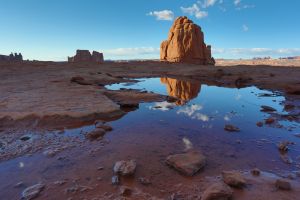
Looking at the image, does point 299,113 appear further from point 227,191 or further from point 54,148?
point 54,148

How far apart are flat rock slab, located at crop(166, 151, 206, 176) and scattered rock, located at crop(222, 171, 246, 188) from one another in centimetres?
65

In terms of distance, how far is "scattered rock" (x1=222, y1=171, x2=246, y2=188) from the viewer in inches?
180

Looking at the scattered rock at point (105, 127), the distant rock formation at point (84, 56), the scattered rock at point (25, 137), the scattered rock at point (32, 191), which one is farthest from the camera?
the distant rock formation at point (84, 56)

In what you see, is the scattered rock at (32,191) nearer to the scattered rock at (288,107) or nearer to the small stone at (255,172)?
the small stone at (255,172)

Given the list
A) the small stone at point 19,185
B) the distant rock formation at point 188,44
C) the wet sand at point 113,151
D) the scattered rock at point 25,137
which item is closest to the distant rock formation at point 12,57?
the distant rock formation at point 188,44

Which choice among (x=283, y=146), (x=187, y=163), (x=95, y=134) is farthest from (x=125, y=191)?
(x=283, y=146)

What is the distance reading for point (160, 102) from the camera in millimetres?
13969

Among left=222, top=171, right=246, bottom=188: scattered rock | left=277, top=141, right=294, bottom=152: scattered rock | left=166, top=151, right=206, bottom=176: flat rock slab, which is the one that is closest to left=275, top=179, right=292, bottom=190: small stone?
left=222, top=171, right=246, bottom=188: scattered rock

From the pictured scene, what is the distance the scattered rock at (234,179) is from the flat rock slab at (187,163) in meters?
0.65

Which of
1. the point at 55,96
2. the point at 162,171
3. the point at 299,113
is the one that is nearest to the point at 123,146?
the point at 162,171

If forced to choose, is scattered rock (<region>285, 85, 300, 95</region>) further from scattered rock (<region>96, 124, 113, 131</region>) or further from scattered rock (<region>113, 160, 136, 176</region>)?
scattered rock (<region>113, 160, 136, 176</region>)

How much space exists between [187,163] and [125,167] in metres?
1.53

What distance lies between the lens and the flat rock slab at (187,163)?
5.15m

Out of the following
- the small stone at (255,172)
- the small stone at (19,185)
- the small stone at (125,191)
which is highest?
the small stone at (19,185)
